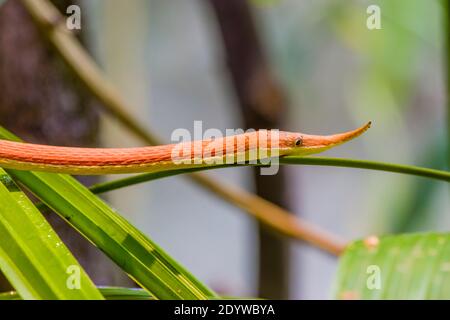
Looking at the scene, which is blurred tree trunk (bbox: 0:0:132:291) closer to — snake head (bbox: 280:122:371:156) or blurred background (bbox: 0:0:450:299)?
blurred background (bbox: 0:0:450:299)

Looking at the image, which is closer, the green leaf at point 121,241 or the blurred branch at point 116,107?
the green leaf at point 121,241

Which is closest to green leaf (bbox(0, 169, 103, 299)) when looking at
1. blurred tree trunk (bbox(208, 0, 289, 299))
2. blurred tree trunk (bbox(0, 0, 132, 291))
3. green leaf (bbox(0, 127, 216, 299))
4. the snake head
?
green leaf (bbox(0, 127, 216, 299))

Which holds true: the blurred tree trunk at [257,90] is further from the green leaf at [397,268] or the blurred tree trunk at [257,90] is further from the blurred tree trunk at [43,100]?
the green leaf at [397,268]

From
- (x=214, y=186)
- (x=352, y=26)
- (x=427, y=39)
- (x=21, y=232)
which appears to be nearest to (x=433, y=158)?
(x=427, y=39)

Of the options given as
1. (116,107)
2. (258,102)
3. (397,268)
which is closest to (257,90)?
(258,102)

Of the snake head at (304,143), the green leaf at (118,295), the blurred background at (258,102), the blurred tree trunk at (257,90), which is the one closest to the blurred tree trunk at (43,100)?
the blurred background at (258,102)

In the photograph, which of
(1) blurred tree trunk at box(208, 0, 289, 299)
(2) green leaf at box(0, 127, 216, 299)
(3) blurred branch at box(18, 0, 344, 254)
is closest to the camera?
(2) green leaf at box(0, 127, 216, 299)
